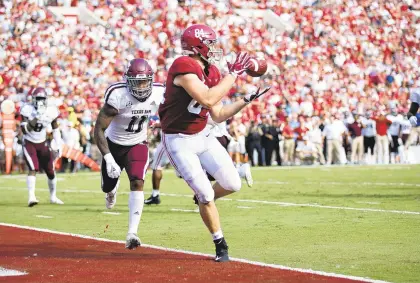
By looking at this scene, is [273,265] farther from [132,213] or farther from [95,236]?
[95,236]

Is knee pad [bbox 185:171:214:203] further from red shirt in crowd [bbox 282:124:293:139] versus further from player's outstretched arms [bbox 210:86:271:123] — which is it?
red shirt in crowd [bbox 282:124:293:139]

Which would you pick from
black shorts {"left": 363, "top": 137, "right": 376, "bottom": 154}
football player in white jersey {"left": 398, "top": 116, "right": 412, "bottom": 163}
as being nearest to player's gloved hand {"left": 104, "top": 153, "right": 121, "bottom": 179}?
football player in white jersey {"left": 398, "top": 116, "right": 412, "bottom": 163}

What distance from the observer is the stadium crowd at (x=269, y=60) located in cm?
2614

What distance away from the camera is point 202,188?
7.57 meters

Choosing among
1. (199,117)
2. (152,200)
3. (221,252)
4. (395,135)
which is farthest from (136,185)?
(395,135)

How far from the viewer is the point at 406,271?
6.89 metres

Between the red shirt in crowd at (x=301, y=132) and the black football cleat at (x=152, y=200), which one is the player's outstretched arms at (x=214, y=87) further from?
the red shirt in crowd at (x=301, y=132)

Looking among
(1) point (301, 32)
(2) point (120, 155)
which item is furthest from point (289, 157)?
(2) point (120, 155)

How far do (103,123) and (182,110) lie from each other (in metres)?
1.76

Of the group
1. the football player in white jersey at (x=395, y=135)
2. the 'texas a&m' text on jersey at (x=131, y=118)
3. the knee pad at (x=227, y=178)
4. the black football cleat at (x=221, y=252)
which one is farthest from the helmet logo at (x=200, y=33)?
the football player in white jersey at (x=395, y=135)

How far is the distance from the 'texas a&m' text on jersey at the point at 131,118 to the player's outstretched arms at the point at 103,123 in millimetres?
131

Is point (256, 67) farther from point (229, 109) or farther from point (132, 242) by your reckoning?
point (132, 242)

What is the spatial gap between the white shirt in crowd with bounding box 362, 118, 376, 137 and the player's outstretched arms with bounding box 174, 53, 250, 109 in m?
21.3

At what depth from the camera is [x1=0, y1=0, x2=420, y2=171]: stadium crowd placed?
26.1 m
